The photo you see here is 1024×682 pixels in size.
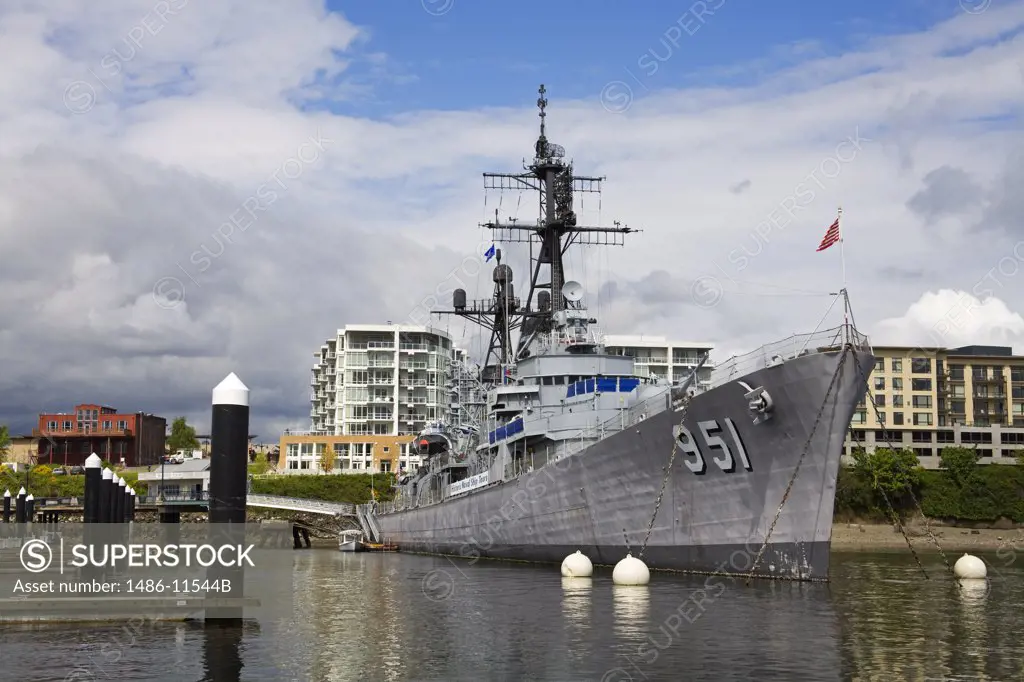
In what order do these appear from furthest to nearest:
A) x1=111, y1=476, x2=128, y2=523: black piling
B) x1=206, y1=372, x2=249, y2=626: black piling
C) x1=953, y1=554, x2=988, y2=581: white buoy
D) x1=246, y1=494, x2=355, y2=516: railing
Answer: x1=246, y1=494, x2=355, y2=516: railing, x1=111, y1=476, x2=128, y2=523: black piling, x1=953, y1=554, x2=988, y2=581: white buoy, x1=206, y1=372, x2=249, y2=626: black piling

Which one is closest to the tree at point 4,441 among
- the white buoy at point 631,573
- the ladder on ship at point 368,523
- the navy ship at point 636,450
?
the ladder on ship at point 368,523

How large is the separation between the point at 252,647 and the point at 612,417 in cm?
1842

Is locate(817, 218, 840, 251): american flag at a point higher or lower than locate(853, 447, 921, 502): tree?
higher

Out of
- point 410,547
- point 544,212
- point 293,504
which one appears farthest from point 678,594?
point 293,504

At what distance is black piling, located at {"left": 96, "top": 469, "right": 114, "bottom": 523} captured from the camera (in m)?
29.3

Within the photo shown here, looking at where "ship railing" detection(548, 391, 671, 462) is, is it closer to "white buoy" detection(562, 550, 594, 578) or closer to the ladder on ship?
"white buoy" detection(562, 550, 594, 578)

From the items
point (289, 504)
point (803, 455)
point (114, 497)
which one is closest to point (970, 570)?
point (803, 455)

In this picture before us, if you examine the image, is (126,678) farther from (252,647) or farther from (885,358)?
(885,358)

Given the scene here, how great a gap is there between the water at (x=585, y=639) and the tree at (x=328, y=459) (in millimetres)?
69489

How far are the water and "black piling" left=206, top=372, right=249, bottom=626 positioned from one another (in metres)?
2.14

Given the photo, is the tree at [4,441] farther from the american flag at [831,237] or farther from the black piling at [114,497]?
the american flag at [831,237]

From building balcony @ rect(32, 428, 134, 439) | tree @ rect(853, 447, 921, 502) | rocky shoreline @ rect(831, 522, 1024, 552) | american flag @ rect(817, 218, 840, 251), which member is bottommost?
rocky shoreline @ rect(831, 522, 1024, 552)

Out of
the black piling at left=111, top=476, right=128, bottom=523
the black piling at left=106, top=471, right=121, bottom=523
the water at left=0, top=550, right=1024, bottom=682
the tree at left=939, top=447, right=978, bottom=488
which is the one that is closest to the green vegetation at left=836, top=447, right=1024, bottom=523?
the tree at left=939, top=447, right=978, bottom=488

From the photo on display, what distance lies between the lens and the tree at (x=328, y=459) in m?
96.8
